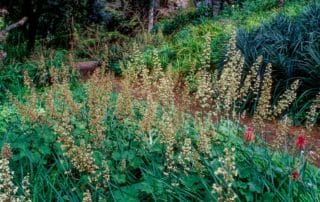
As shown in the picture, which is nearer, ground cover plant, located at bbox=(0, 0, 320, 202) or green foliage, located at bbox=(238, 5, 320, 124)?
ground cover plant, located at bbox=(0, 0, 320, 202)

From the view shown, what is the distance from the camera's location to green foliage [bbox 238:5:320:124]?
6.12 metres

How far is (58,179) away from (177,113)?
109 cm

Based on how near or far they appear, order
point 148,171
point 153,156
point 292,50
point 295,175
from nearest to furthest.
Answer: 1. point 295,175
2. point 148,171
3. point 153,156
4. point 292,50

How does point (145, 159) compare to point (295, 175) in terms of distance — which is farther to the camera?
point (145, 159)

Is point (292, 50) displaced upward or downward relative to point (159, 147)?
upward

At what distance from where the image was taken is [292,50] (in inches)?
267

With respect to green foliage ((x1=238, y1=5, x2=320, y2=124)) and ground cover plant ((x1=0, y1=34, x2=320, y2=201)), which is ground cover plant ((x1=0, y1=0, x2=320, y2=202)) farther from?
green foliage ((x1=238, y1=5, x2=320, y2=124))

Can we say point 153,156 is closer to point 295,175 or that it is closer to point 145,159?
point 145,159

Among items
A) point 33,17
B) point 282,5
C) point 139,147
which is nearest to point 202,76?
point 139,147

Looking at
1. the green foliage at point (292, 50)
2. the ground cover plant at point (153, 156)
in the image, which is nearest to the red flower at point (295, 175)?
the ground cover plant at point (153, 156)

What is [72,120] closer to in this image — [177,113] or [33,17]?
[177,113]

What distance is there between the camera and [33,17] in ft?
37.1

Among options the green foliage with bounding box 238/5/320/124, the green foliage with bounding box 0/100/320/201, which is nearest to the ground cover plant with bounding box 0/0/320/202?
the green foliage with bounding box 0/100/320/201

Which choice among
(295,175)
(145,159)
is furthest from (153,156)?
(295,175)
